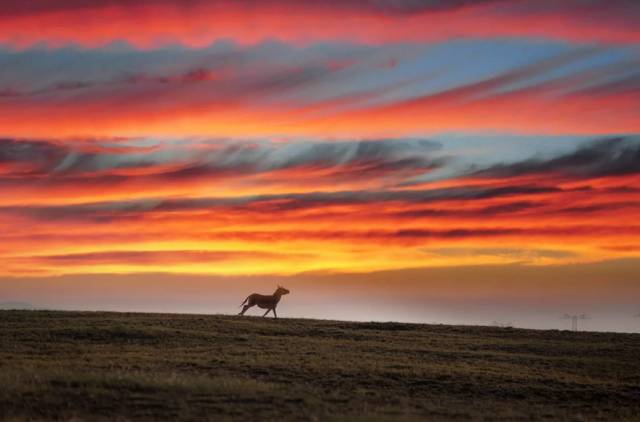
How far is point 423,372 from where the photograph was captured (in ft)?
110

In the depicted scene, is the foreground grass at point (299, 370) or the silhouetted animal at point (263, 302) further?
the silhouetted animal at point (263, 302)

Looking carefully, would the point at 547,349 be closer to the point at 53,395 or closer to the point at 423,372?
the point at 423,372

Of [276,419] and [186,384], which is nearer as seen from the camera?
[276,419]

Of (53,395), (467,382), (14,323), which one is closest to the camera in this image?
(53,395)

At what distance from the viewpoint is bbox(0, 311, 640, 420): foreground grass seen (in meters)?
24.3

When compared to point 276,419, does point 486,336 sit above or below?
above

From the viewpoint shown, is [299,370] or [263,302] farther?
[263,302]

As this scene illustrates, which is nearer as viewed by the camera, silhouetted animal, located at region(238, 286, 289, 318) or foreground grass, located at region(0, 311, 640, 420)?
foreground grass, located at region(0, 311, 640, 420)

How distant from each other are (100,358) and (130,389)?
27.7ft

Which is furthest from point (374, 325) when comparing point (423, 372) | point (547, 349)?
point (423, 372)

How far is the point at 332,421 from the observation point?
22.0 metres

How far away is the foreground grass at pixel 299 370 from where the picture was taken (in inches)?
956

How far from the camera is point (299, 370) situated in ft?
105

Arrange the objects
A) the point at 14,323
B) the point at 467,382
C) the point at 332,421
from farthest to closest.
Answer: the point at 14,323 < the point at 467,382 < the point at 332,421
